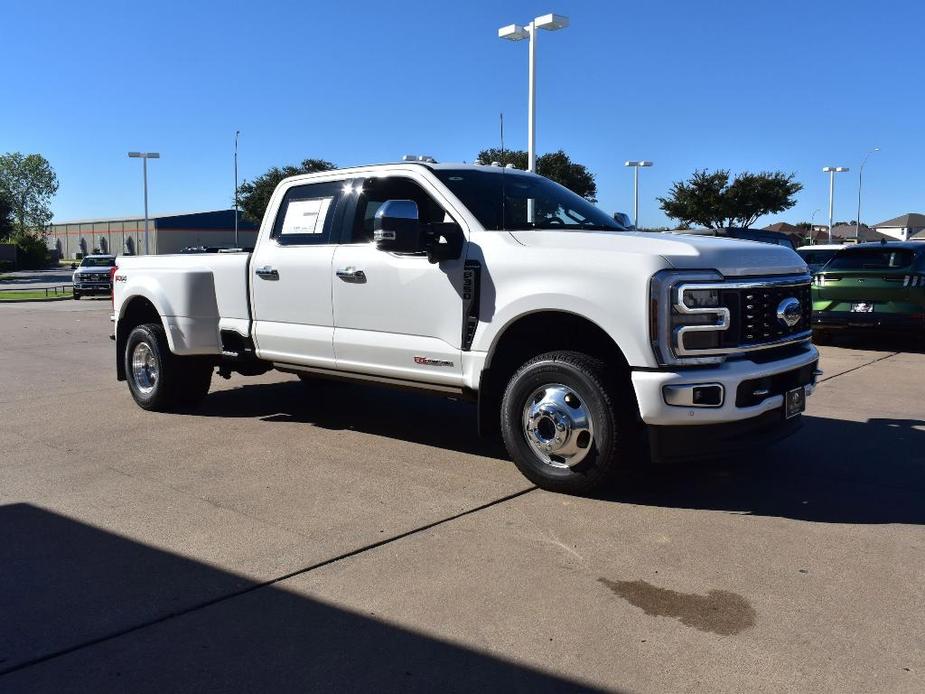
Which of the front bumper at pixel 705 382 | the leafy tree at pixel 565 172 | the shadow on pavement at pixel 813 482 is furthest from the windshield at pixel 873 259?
the leafy tree at pixel 565 172

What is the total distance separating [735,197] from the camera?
4519 centimetres

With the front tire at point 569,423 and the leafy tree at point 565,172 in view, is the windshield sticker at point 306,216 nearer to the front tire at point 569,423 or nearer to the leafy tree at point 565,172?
the front tire at point 569,423

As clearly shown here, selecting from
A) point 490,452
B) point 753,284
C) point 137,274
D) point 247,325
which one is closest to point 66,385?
point 137,274

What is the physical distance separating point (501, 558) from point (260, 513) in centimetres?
149

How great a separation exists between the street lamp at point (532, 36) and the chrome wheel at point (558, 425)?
15.3 m

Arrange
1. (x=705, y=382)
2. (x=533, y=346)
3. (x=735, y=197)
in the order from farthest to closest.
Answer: (x=735, y=197)
(x=533, y=346)
(x=705, y=382)

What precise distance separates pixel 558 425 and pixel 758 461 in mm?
1866

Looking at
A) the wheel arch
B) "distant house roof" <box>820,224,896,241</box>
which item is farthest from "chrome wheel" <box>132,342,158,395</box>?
"distant house roof" <box>820,224,896,241</box>

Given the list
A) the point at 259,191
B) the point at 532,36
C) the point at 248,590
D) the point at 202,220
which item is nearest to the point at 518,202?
the point at 248,590

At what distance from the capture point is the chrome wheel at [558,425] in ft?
16.0

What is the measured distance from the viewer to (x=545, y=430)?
16.4ft

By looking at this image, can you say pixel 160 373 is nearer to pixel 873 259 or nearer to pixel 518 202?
pixel 518 202

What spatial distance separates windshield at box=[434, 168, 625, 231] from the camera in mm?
5676

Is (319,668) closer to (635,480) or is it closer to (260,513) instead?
(260,513)
